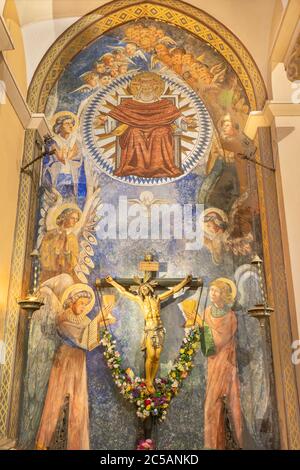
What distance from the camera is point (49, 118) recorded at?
802cm

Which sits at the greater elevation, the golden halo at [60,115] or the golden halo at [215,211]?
the golden halo at [60,115]

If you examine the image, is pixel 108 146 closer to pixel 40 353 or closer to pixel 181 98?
pixel 181 98

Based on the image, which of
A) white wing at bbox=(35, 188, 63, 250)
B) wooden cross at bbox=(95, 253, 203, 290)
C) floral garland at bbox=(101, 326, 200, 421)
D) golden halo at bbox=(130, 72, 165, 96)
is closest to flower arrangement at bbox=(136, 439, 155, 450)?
floral garland at bbox=(101, 326, 200, 421)

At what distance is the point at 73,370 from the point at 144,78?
5.25m

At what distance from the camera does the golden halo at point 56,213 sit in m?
7.41

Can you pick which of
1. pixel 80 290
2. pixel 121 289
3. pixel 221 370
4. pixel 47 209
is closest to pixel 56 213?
pixel 47 209

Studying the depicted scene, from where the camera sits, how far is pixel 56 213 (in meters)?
7.49

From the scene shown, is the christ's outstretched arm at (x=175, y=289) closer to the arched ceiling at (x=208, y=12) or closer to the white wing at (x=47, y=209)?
the white wing at (x=47, y=209)

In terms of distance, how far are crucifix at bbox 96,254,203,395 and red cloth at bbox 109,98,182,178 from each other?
1626 millimetres

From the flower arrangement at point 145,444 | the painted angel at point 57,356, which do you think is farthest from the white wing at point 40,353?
the flower arrangement at point 145,444

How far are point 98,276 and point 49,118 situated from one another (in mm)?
3006

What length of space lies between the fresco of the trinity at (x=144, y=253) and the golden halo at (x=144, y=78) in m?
0.02

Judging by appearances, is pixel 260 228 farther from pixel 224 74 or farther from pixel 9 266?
pixel 9 266
